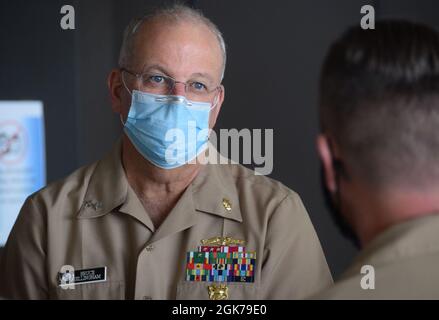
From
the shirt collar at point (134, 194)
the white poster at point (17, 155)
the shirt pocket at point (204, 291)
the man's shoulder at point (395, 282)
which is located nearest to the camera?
the man's shoulder at point (395, 282)

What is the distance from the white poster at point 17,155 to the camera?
12.0 ft

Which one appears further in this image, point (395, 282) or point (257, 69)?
point (257, 69)

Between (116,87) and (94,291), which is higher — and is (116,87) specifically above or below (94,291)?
above

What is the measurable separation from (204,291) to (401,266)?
917mm

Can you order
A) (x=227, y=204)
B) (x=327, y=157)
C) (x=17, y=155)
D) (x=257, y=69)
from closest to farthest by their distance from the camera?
(x=327, y=157)
(x=227, y=204)
(x=257, y=69)
(x=17, y=155)

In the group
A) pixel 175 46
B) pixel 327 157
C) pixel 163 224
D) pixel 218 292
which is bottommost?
pixel 218 292

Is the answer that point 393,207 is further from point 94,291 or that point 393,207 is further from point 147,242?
point 94,291

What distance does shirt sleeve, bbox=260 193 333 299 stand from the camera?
5.81 feet

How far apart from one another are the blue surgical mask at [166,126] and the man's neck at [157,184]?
0.03 m

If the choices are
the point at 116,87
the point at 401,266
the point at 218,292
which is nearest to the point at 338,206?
the point at 401,266

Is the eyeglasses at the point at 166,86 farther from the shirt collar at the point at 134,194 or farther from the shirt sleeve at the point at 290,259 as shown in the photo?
the shirt sleeve at the point at 290,259

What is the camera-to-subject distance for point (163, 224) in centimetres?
182

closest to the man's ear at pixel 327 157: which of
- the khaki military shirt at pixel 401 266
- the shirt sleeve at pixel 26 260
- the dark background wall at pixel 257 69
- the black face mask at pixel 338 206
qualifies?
the black face mask at pixel 338 206

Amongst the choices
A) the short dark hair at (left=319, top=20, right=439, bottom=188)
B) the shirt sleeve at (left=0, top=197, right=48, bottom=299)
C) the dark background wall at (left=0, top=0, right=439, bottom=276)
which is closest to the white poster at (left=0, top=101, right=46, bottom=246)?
the dark background wall at (left=0, top=0, right=439, bottom=276)
